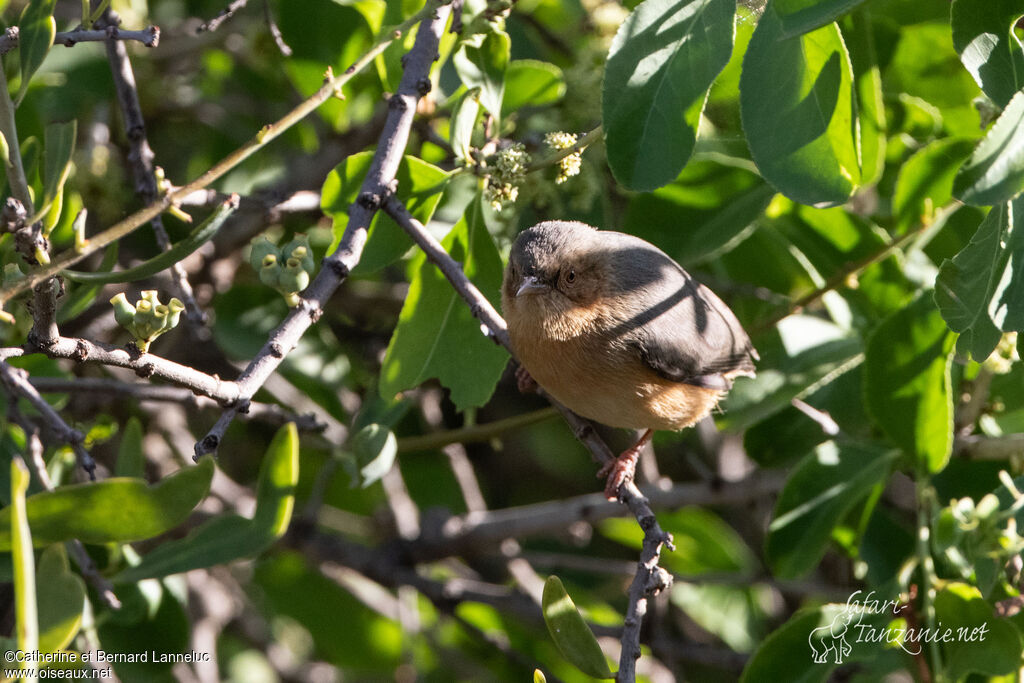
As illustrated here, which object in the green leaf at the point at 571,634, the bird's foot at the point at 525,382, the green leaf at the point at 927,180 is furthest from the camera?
the bird's foot at the point at 525,382

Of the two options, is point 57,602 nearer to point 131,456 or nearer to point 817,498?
point 131,456

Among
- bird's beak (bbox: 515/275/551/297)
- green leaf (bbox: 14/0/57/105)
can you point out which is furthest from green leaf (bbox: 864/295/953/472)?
green leaf (bbox: 14/0/57/105)

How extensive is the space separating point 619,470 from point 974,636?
1312mm

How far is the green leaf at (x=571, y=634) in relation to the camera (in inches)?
87.4

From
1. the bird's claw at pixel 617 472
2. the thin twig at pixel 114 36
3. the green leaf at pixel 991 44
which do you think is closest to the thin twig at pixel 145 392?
the bird's claw at pixel 617 472

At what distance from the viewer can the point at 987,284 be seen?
252 centimetres

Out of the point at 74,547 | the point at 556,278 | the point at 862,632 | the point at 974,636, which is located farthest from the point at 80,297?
the point at 974,636

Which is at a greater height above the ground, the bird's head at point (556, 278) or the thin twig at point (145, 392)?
the bird's head at point (556, 278)

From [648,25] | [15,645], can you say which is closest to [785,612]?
[648,25]

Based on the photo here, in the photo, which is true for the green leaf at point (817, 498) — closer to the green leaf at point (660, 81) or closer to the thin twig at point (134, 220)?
the green leaf at point (660, 81)

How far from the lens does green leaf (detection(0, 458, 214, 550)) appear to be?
211 centimetres

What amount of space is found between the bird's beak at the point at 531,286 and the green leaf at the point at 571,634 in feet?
5.08

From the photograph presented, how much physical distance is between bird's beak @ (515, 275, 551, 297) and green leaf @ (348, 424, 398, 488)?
771 mm

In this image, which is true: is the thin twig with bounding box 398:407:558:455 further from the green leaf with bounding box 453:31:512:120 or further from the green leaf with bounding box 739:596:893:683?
the green leaf with bounding box 453:31:512:120
